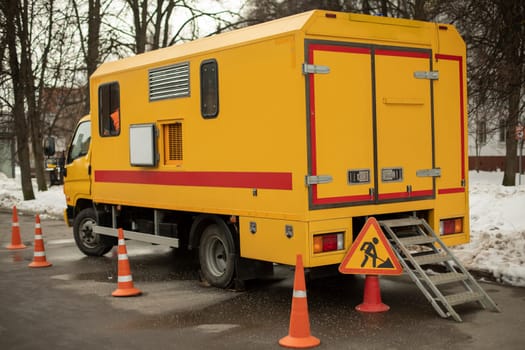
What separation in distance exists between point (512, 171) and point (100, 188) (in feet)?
62.9

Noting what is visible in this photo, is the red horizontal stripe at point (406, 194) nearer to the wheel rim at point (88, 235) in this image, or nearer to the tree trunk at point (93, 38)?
the wheel rim at point (88, 235)

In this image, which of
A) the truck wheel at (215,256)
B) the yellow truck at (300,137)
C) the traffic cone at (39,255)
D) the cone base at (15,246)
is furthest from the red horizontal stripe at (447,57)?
the cone base at (15,246)

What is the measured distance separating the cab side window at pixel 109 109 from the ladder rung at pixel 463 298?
5754 mm

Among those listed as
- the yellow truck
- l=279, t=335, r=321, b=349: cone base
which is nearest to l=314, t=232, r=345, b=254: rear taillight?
the yellow truck

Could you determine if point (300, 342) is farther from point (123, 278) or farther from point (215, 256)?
point (123, 278)

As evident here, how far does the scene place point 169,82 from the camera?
9.61m

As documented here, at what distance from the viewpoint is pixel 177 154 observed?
973 cm

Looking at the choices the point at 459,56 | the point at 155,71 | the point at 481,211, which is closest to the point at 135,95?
the point at 155,71

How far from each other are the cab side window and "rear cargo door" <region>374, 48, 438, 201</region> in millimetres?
4465

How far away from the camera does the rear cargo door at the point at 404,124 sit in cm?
817

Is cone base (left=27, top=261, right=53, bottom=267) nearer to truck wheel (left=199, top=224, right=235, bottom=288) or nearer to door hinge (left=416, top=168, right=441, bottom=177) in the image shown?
truck wheel (left=199, top=224, right=235, bottom=288)

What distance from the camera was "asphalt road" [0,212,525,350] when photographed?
6.62 metres

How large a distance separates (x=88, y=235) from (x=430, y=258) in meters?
6.68

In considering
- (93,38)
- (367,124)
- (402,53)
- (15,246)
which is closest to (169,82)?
(367,124)
